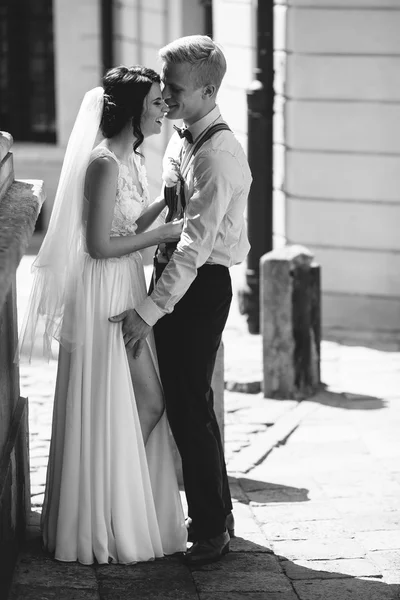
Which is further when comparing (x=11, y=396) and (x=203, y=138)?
(x=11, y=396)

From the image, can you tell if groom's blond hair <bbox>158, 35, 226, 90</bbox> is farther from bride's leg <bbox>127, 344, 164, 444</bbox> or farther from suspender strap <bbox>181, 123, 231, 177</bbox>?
bride's leg <bbox>127, 344, 164, 444</bbox>

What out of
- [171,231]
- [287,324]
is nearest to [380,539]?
[171,231]

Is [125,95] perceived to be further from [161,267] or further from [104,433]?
[104,433]

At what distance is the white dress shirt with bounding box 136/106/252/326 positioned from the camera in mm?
4406

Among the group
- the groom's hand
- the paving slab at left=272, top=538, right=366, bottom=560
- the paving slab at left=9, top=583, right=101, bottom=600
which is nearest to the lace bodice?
the groom's hand

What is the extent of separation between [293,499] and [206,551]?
108cm

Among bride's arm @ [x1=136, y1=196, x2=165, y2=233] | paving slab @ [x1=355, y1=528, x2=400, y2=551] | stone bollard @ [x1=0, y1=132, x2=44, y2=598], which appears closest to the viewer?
stone bollard @ [x1=0, y1=132, x2=44, y2=598]

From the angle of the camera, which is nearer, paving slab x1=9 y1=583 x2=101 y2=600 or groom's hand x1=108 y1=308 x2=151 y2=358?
paving slab x1=9 y1=583 x2=101 y2=600

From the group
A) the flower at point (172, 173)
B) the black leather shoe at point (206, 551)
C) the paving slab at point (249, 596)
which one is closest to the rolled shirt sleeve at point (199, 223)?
the flower at point (172, 173)

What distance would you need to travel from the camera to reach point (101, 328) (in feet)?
15.2

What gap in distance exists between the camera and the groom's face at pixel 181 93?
14.6ft

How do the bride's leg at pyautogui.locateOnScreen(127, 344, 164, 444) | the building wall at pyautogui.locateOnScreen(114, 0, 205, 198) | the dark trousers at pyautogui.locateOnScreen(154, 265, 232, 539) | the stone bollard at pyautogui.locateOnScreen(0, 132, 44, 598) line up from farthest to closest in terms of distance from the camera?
the building wall at pyautogui.locateOnScreen(114, 0, 205, 198) → the bride's leg at pyautogui.locateOnScreen(127, 344, 164, 444) → the dark trousers at pyautogui.locateOnScreen(154, 265, 232, 539) → the stone bollard at pyautogui.locateOnScreen(0, 132, 44, 598)

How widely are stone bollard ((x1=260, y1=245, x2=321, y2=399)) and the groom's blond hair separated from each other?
3200mm

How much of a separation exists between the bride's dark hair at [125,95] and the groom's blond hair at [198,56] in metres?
0.12
